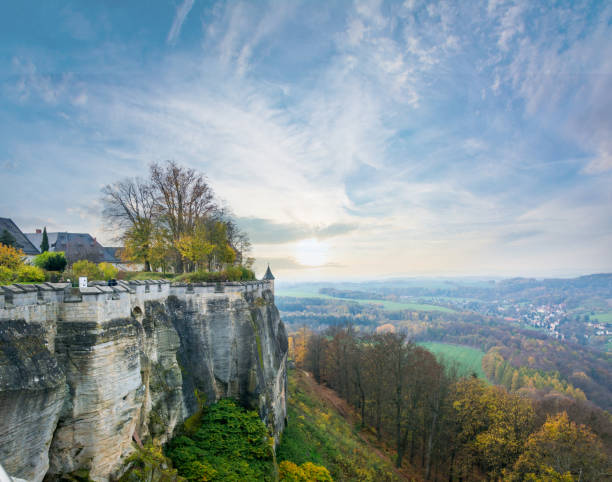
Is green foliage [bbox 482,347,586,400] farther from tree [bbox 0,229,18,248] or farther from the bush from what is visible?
tree [bbox 0,229,18,248]

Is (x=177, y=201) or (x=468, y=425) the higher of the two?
(x=177, y=201)

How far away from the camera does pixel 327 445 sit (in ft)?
79.2

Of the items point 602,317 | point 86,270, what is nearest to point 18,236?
point 86,270

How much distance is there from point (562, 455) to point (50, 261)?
1460 inches

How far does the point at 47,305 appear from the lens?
28.7 feet

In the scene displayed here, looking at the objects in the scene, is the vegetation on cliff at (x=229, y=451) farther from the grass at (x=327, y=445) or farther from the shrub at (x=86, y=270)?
Answer: the shrub at (x=86, y=270)

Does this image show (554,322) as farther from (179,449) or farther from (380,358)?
(179,449)

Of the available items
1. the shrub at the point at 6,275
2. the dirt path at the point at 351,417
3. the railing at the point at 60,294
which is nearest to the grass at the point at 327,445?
the dirt path at the point at 351,417

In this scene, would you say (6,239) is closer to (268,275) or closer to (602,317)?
(268,275)

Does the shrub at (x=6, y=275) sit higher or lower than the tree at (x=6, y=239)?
lower

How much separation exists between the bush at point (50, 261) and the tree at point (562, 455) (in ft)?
114

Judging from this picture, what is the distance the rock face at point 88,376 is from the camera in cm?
732

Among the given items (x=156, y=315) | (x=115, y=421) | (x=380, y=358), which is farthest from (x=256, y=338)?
(x=380, y=358)

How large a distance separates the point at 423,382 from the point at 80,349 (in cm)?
2930
